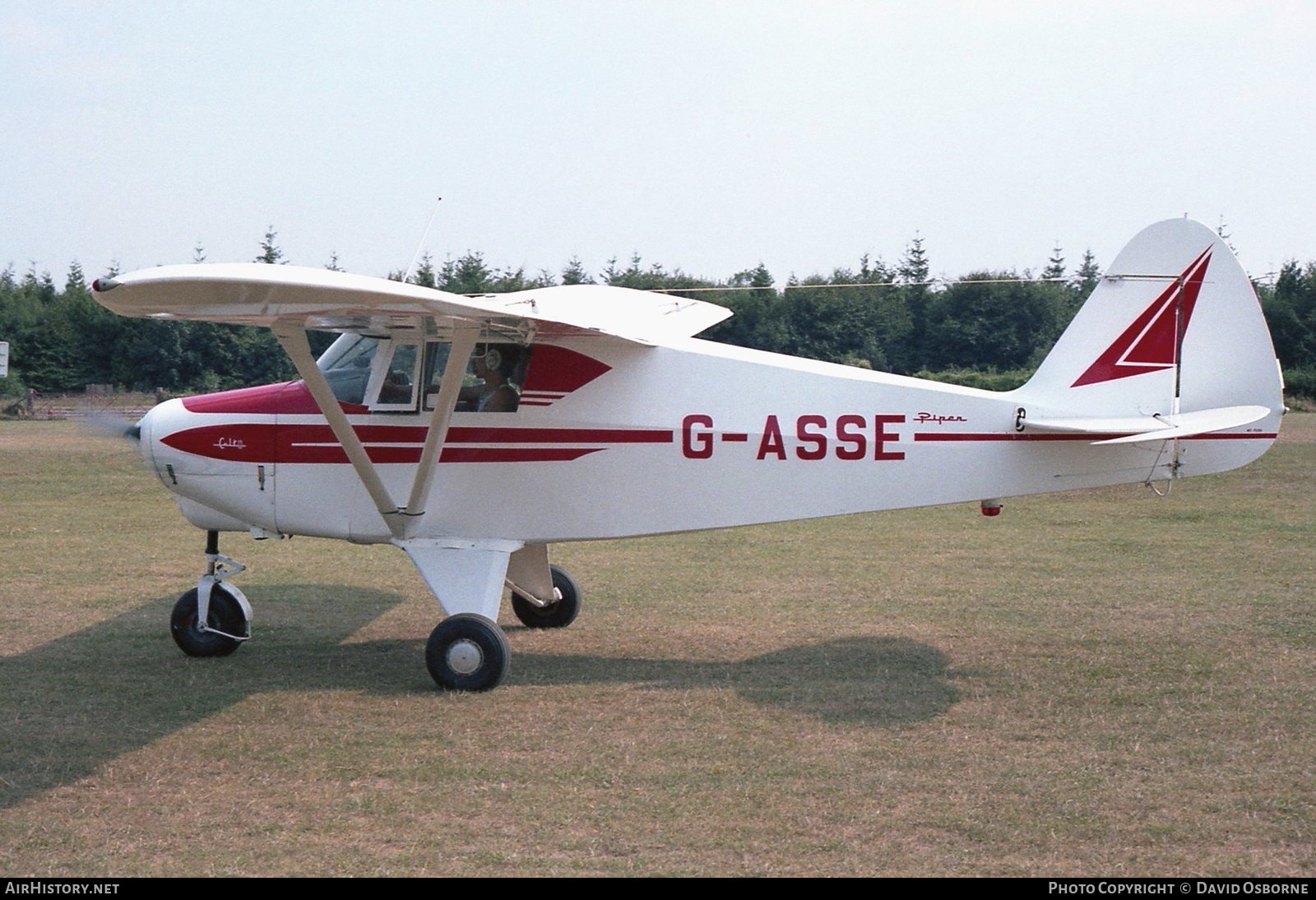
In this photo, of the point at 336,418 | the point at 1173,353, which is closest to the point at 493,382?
the point at 336,418

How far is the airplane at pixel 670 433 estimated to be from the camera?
747 cm

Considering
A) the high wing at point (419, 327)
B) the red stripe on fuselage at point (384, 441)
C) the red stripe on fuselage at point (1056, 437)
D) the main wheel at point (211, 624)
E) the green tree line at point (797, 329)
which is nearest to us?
the high wing at point (419, 327)

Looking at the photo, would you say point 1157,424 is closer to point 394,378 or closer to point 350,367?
point 394,378

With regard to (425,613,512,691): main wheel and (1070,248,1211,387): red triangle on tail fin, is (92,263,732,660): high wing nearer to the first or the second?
(425,613,512,691): main wheel

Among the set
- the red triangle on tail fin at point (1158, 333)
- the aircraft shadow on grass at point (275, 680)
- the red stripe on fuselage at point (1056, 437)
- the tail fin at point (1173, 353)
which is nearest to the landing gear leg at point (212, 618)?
the aircraft shadow on grass at point (275, 680)

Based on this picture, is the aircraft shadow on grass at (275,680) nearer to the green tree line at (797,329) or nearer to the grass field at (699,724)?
the grass field at (699,724)

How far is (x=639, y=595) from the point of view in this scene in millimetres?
10367

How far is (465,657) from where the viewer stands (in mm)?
7238

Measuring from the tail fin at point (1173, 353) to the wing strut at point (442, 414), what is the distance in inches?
139

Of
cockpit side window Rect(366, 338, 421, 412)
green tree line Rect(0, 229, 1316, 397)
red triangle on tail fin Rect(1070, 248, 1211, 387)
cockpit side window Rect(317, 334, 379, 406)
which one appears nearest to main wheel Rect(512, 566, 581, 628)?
cockpit side window Rect(366, 338, 421, 412)

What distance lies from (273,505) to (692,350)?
3019mm

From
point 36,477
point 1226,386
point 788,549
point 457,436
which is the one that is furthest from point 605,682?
point 36,477

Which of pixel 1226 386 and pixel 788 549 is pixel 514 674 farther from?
pixel 788 549

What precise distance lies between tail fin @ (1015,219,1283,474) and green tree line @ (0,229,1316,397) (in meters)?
13.3
